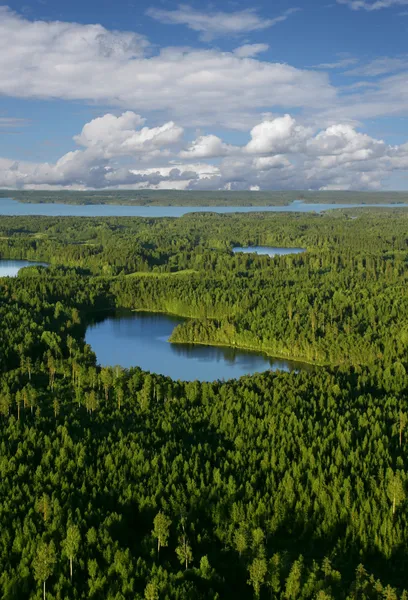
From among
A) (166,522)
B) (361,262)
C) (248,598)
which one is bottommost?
(248,598)

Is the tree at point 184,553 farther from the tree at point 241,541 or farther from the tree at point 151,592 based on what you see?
the tree at point 151,592

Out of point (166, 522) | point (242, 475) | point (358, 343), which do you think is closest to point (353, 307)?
point (358, 343)

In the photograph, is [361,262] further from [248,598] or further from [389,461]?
[248,598]

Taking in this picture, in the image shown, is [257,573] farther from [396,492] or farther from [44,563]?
[396,492]

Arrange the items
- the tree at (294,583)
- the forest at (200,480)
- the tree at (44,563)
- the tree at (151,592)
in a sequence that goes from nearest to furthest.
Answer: the tree at (151,592)
the tree at (44,563)
the tree at (294,583)
the forest at (200,480)

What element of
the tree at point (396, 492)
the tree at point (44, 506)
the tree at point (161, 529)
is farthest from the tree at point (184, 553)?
the tree at point (396, 492)

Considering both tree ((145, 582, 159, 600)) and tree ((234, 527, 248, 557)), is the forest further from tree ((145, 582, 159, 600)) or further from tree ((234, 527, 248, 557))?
tree ((145, 582, 159, 600))

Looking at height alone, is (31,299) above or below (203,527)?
above
